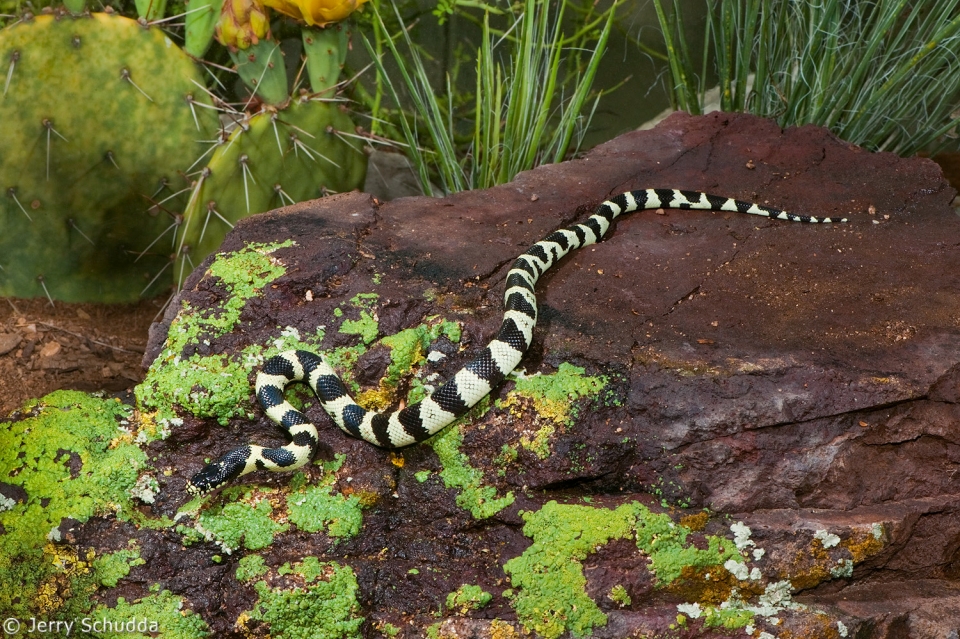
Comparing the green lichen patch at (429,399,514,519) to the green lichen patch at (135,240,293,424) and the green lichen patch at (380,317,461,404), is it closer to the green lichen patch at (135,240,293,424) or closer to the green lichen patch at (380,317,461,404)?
the green lichen patch at (380,317,461,404)

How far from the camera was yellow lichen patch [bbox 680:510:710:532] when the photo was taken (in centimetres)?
380

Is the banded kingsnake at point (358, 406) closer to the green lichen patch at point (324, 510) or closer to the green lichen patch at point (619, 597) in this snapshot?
the green lichen patch at point (324, 510)

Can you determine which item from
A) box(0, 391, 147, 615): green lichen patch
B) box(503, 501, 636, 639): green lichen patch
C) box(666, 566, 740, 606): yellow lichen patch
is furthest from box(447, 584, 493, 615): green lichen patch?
box(0, 391, 147, 615): green lichen patch

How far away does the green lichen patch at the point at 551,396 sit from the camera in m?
4.01

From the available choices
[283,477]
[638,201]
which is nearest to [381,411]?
[283,477]

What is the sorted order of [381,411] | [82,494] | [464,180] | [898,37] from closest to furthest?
[82,494], [381,411], [898,37], [464,180]

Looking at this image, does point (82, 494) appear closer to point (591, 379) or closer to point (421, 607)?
point (421, 607)

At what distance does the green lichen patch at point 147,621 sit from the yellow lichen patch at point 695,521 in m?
2.23

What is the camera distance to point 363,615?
3607 mm

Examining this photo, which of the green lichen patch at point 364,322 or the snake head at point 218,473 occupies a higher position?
the green lichen patch at point 364,322

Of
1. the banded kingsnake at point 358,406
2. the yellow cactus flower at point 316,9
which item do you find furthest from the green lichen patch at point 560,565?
the yellow cactus flower at point 316,9

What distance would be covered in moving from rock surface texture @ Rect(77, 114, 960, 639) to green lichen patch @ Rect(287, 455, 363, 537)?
0.01 meters

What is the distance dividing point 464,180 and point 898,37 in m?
3.72

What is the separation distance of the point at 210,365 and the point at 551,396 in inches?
71.8
